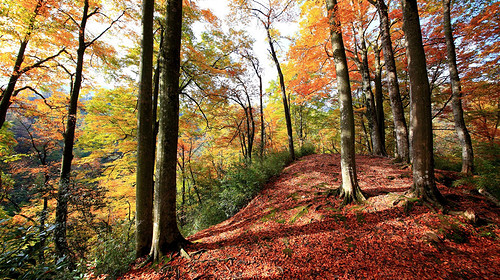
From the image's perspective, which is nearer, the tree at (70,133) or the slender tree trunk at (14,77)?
the tree at (70,133)

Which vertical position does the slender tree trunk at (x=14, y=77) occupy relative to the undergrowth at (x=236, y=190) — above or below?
above

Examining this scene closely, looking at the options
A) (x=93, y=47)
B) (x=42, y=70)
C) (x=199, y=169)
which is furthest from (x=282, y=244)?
(x=199, y=169)

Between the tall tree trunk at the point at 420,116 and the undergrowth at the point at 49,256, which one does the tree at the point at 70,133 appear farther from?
the tall tree trunk at the point at 420,116

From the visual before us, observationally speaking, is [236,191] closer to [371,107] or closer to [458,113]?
[458,113]

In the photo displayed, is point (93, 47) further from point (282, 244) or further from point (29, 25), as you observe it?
point (282, 244)

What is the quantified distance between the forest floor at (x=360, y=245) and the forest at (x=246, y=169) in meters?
0.02

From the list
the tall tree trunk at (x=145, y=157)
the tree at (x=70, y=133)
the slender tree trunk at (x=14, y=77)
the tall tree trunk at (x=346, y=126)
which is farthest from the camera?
the slender tree trunk at (x=14, y=77)

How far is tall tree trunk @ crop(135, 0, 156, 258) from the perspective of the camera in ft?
11.5

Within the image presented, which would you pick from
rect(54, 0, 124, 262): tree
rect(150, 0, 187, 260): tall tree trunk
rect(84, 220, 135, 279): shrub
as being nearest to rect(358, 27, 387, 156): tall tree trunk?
rect(150, 0, 187, 260): tall tree trunk

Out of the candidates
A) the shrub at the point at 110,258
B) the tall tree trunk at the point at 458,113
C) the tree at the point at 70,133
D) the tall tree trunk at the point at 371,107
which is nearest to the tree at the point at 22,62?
the tree at the point at 70,133

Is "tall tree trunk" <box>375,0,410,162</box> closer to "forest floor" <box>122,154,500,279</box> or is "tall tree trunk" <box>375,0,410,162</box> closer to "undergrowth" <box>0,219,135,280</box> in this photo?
"forest floor" <box>122,154,500,279</box>

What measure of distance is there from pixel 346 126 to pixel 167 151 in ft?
13.5

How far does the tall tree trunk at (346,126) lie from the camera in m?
→ 3.96

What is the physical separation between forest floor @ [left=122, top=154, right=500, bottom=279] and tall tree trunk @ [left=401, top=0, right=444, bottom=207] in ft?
1.27
